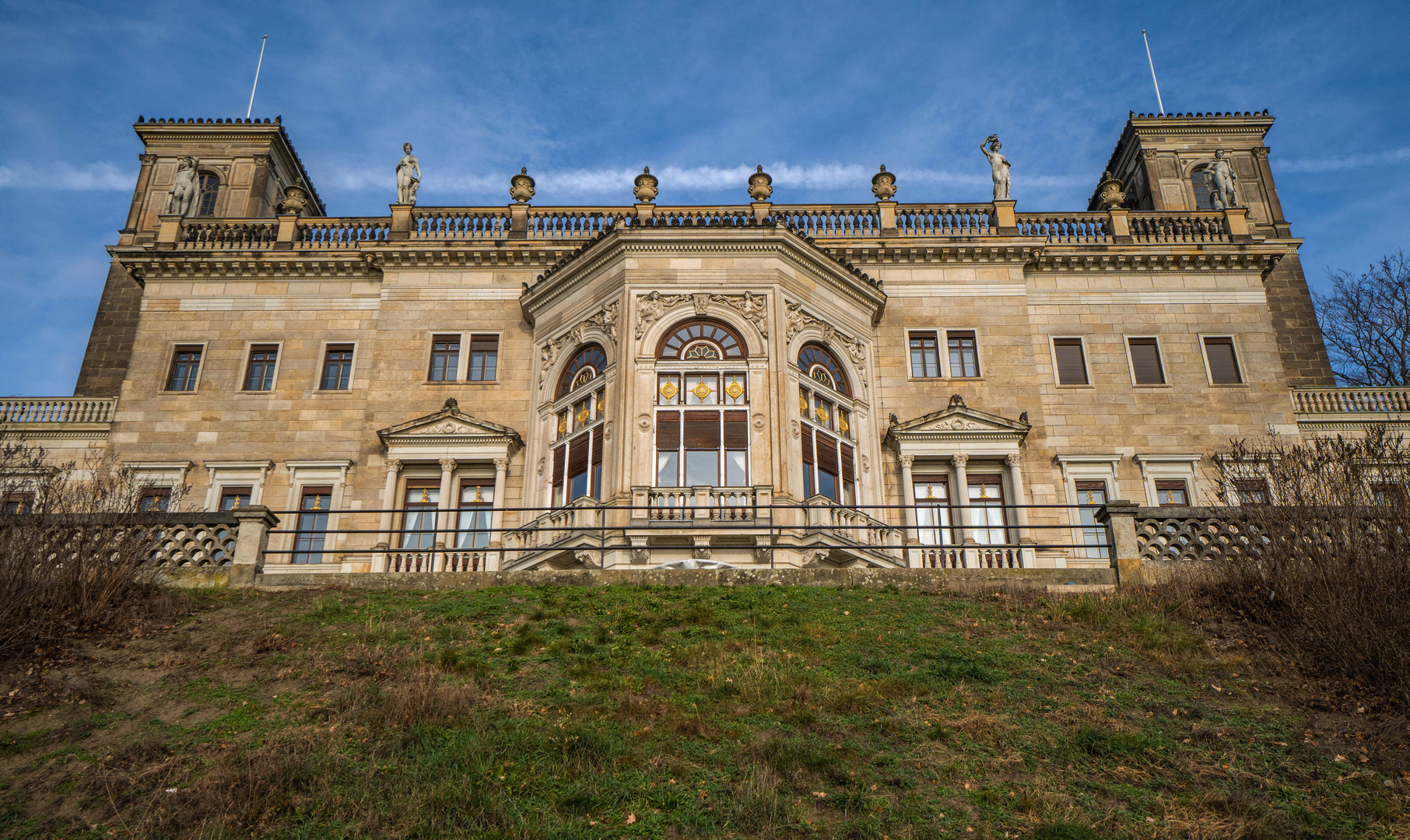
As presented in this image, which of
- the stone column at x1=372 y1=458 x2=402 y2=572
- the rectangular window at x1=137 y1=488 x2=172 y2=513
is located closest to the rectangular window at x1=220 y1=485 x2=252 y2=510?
the rectangular window at x1=137 y1=488 x2=172 y2=513

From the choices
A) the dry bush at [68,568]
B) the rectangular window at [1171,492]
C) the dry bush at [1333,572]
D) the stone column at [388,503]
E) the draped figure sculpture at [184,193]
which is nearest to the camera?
the dry bush at [1333,572]

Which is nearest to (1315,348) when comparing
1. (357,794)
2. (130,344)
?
(357,794)

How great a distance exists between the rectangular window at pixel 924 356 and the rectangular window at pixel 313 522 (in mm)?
16420

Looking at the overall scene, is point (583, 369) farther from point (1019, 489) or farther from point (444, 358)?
point (1019, 489)

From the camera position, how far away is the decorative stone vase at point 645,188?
30.4 metres

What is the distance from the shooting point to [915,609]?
16938 mm

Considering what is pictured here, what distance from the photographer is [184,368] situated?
98.4 ft

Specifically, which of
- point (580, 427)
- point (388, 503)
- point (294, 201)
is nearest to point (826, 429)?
point (580, 427)

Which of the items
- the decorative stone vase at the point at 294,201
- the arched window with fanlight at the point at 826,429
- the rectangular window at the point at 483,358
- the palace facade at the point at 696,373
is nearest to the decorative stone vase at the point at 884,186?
the palace facade at the point at 696,373

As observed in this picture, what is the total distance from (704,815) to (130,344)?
100ft

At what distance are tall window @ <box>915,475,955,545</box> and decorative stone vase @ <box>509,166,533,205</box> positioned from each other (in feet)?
47.2

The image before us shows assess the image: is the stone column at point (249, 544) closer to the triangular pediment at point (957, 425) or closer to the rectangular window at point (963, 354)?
the triangular pediment at point (957, 425)

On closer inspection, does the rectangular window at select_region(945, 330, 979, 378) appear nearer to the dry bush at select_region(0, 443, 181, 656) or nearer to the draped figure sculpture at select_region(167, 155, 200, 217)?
the dry bush at select_region(0, 443, 181, 656)

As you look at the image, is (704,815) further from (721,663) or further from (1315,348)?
(1315,348)
